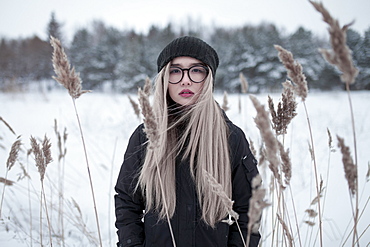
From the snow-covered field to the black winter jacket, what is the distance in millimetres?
378

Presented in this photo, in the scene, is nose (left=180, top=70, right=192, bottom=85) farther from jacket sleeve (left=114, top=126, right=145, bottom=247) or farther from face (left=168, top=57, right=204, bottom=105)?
jacket sleeve (left=114, top=126, right=145, bottom=247)

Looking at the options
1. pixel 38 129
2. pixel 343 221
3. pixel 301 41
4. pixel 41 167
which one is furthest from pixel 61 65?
pixel 301 41

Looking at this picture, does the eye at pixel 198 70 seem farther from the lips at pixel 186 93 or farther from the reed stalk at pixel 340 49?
the reed stalk at pixel 340 49

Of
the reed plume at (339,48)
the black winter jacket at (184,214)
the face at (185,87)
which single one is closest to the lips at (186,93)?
the face at (185,87)

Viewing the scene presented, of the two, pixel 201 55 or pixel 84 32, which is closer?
pixel 201 55

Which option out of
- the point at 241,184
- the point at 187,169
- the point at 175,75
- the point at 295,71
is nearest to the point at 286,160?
the point at 295,71

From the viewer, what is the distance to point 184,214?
141 centimetres

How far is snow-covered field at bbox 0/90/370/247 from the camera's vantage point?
2225mm

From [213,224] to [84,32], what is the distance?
25.7 meters

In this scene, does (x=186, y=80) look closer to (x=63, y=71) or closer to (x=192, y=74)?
(x=192, y=74)

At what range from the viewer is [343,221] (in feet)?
8.23

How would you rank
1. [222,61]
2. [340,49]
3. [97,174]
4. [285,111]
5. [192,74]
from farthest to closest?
[222,61], [97,174], [192,74], [285,111], [340,49]

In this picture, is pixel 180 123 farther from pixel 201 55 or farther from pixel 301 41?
pixel 301 41

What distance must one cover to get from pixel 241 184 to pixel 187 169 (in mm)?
343
